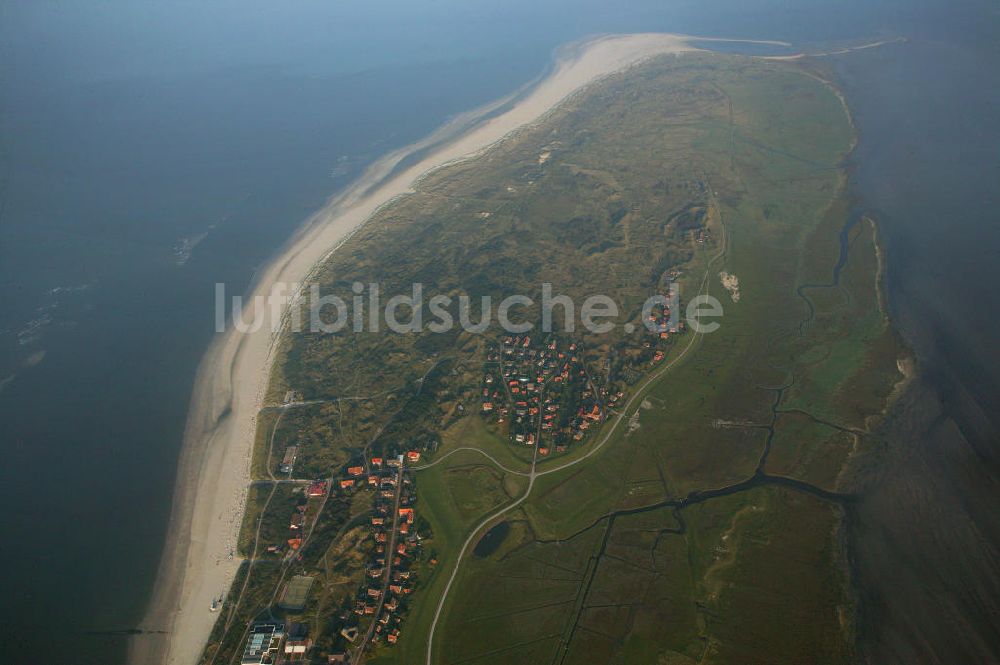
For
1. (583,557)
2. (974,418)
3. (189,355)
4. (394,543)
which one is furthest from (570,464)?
(189,355)

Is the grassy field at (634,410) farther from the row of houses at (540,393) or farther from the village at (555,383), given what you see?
the row of houses at (540,393)

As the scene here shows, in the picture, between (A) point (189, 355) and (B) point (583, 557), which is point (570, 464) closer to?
(B) point (583, 557)

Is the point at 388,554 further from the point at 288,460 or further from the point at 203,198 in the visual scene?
the point at 203,198

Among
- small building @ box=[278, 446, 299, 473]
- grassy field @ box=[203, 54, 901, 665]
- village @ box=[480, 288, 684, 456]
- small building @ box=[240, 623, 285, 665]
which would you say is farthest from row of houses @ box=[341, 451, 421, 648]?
village @ box=[480, 288, 684, 456]

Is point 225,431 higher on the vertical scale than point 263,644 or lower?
higher

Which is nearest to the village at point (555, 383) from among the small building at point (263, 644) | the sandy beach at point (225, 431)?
the small building at point (263, 644)

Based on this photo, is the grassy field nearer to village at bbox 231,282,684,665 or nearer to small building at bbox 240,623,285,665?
village at bbox 231,282,684,665

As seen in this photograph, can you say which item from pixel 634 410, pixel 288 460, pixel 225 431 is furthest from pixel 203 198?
pixel 634 410
